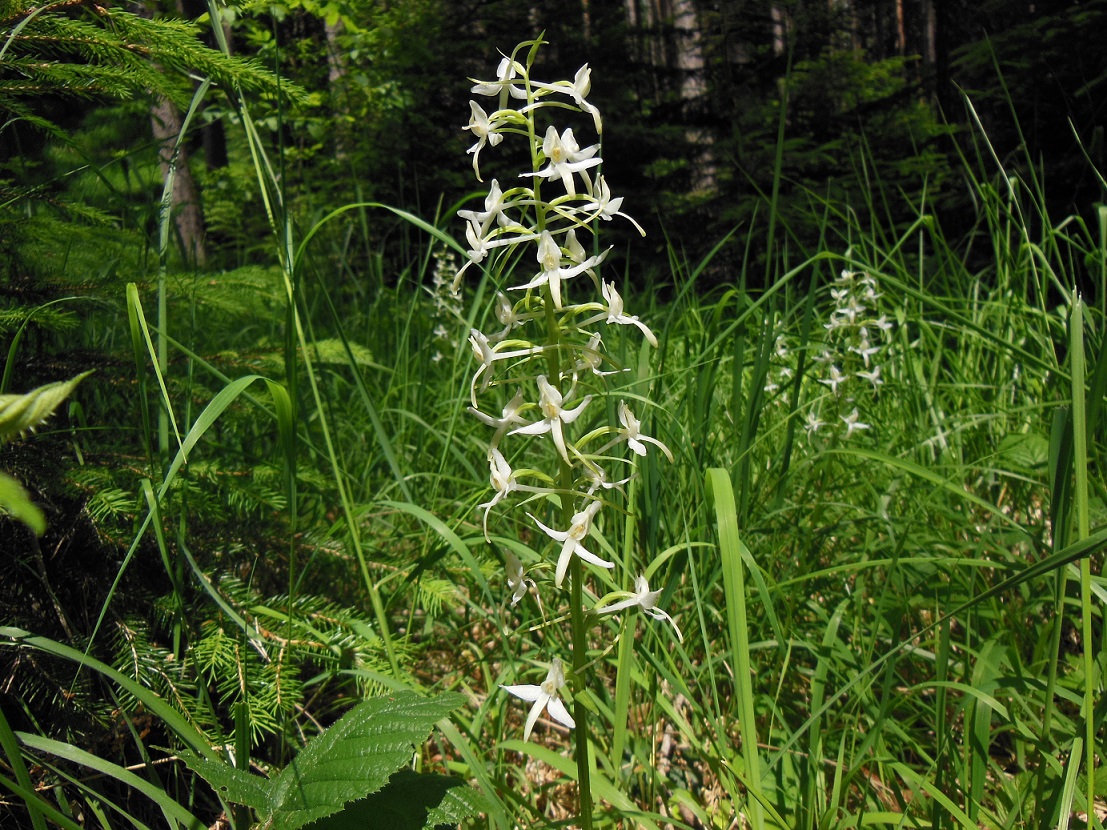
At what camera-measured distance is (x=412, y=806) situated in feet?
3.93

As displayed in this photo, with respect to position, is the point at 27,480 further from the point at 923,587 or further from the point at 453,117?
the point at 453,117

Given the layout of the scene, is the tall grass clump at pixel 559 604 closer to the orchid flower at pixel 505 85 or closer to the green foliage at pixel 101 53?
the orchid flower at pixel 505 85

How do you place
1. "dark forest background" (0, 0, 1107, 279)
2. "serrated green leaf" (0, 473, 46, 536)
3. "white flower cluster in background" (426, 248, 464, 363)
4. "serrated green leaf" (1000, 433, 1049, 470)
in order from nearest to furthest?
"serrated green leaf" (0, 473, 46, 536) < "serrated green leaf" (1000, 433, 1049, 470) < "white flower cluster in background" (426, 248, 464, 363) < "dark forest background" (0, 0, 1107, 279)

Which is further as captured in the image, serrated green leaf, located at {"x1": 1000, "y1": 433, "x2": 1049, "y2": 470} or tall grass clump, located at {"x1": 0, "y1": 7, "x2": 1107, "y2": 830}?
serrated green leaf, located at {"x1": 1000, "y1": 433, "x2": 1049, "y2": 470}

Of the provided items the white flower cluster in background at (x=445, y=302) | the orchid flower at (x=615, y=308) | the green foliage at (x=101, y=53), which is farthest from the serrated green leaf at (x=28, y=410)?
the white flower cluster in background at (x=445, y=302)

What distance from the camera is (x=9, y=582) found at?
1577mm

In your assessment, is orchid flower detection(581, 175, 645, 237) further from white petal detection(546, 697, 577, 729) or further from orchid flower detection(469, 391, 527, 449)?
white petal detection(546, 697, 577, 729)

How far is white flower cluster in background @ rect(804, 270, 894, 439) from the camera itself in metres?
2.66

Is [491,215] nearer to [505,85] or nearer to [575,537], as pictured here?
[505,85]

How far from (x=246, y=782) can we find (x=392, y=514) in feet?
4.64

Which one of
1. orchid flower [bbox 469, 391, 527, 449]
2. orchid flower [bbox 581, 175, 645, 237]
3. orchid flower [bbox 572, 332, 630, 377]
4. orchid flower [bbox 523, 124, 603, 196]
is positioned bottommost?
orchid flower [bbox 469, 391, 527, 449]

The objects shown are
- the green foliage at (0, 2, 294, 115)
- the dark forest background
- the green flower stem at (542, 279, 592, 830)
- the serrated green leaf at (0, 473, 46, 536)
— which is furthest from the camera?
the dark forest background

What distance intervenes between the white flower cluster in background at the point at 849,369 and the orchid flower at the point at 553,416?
169 centimetres

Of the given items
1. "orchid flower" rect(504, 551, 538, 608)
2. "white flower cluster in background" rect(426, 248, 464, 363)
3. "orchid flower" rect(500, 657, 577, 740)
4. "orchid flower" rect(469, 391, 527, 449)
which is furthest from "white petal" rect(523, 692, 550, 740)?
"white flower cluster in background" rect(426, 248, 464, 363)
